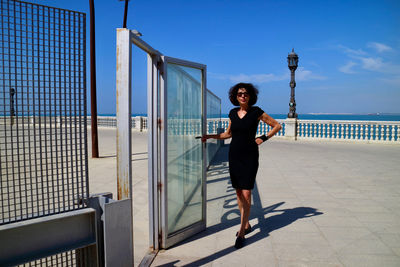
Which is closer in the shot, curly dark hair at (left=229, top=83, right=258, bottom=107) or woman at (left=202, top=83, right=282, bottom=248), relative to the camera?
woman at (left=202, top=83, right=282, bottom=248)

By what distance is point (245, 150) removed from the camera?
135 inches

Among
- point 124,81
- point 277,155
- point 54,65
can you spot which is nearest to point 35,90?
point 54,65

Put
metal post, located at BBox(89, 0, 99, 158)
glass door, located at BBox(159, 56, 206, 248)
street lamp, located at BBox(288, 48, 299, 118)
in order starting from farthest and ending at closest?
street lamp, located at BBox(288, 48, 299, 118), metal post, located at BBox(89, 0, 99, 158), glass door, located at BBox(159, 56, 206, 248)

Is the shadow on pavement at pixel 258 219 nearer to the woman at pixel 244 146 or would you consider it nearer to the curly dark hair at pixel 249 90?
the woman at pixel 244 146

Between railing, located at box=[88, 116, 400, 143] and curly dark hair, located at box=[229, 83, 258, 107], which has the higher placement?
curly dark hair, located at box=[229, 83, 258, 107]

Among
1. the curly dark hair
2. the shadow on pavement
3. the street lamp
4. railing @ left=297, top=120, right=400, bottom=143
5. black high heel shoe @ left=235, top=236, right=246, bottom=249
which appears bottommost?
the shadow on pavement

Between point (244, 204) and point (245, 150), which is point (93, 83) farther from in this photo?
point (244, 204)

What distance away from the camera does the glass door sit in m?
3.24

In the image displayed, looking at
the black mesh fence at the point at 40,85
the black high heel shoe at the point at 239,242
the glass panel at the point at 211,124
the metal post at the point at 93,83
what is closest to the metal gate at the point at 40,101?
the black mesh fence at the point at 40,85

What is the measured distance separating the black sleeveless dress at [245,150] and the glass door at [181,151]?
1.83 ft

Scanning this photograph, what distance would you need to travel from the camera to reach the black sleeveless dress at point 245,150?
3.41 m

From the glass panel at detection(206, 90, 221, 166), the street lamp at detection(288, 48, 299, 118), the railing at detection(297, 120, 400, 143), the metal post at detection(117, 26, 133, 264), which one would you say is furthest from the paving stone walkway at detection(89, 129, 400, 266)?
the street lamp at detection(288, 48, 299, 118)

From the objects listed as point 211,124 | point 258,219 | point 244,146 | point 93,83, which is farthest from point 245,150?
point 93,83

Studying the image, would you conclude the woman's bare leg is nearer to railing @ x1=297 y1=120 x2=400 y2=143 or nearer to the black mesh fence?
the black mesh fence
